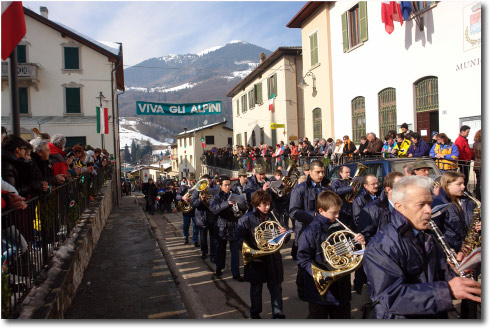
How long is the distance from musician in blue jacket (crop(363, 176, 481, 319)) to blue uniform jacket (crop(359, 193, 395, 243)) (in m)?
1.97

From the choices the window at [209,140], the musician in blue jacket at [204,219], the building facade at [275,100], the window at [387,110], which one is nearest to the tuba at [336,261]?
the musician in blue jacket at [204,219]

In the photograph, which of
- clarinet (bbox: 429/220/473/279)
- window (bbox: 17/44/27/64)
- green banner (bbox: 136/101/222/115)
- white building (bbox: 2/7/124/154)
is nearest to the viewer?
clarinet (bbox: 429/220/473/279)

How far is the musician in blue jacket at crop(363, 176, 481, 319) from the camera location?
2369 mm

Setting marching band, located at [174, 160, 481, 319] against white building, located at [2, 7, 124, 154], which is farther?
white building, located at [2, 7, 124, 154]

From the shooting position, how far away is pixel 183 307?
219 inches

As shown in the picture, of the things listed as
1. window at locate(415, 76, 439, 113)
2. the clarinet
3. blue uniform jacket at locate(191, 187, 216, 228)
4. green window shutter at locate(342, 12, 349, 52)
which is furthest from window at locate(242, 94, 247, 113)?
the clarinet

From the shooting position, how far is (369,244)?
2674 mm

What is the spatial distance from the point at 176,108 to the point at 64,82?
34.3 feet

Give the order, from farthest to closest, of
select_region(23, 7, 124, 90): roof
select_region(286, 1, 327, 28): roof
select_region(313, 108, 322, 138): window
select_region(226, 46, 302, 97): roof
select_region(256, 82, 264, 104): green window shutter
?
select_region(256, 82, 264, 104): green window shutter < select_region(23, 7, 124, 90): roof < select_region(226, 46, 302, 97): roof < select_region(313, 108, 322, 138): window < select_region(286, 1, 327, 28): roof

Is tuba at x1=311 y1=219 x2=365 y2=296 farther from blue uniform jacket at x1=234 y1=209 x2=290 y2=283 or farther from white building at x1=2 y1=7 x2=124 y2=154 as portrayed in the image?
→ white building at x1=2 y1=7 x2=124 y2=154

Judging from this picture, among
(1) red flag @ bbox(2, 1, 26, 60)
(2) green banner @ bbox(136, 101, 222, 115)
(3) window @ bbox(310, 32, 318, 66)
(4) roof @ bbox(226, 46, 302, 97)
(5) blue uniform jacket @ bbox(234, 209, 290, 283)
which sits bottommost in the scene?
(5) blue uniform jacket @ bbox(234, 209, 290, 283)

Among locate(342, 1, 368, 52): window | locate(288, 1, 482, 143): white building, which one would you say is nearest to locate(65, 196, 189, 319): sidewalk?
locate(288, 1, 482, 143): white building

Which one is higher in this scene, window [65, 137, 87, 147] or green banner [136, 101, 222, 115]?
green banner [136, 101, 222, 115]

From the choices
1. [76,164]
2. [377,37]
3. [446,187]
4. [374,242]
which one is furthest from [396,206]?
[377,37]
